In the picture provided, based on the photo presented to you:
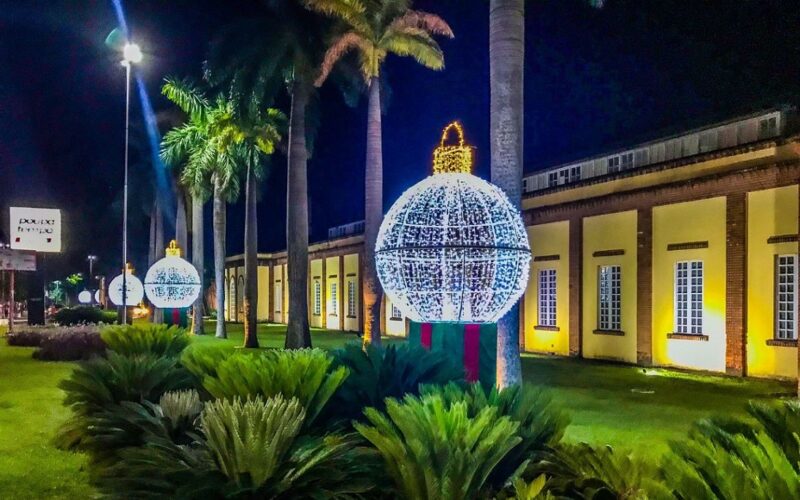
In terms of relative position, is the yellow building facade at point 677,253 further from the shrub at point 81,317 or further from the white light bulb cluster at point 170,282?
the shrub at point 81,317

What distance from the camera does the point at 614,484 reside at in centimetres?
616

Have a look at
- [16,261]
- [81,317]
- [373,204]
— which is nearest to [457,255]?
[373,204]

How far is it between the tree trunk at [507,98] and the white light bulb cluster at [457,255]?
6.74ft

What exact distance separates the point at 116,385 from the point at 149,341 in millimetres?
4357

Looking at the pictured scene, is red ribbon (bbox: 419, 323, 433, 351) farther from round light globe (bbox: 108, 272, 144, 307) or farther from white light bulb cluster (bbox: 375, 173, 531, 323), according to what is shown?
round light globe (bbox: 108, 272, 144, 307)

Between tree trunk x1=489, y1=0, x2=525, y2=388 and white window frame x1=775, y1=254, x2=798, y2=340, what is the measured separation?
925 cm

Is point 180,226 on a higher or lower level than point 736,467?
higher

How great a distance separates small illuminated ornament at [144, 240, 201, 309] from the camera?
1097 inches

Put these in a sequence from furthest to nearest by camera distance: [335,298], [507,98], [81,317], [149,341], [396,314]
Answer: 1. [335,298]
2. [81,317]
3. [396,314]
4. [149,341]
5. [507,98]

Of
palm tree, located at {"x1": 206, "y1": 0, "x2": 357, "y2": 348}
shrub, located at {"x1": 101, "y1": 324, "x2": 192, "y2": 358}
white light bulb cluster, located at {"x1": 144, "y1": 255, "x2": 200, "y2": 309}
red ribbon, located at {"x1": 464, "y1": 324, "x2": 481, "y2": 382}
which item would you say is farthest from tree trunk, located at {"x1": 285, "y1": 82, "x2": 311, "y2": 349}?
red ribbon, located at {"x1": 464, "y1": 324, "x2": 481, "y2": 382}

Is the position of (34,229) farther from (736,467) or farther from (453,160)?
(736,467)

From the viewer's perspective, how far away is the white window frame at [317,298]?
155ft

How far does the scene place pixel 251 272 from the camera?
30.0m

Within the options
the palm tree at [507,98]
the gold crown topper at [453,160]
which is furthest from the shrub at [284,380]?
the palm tree at [507,98]
